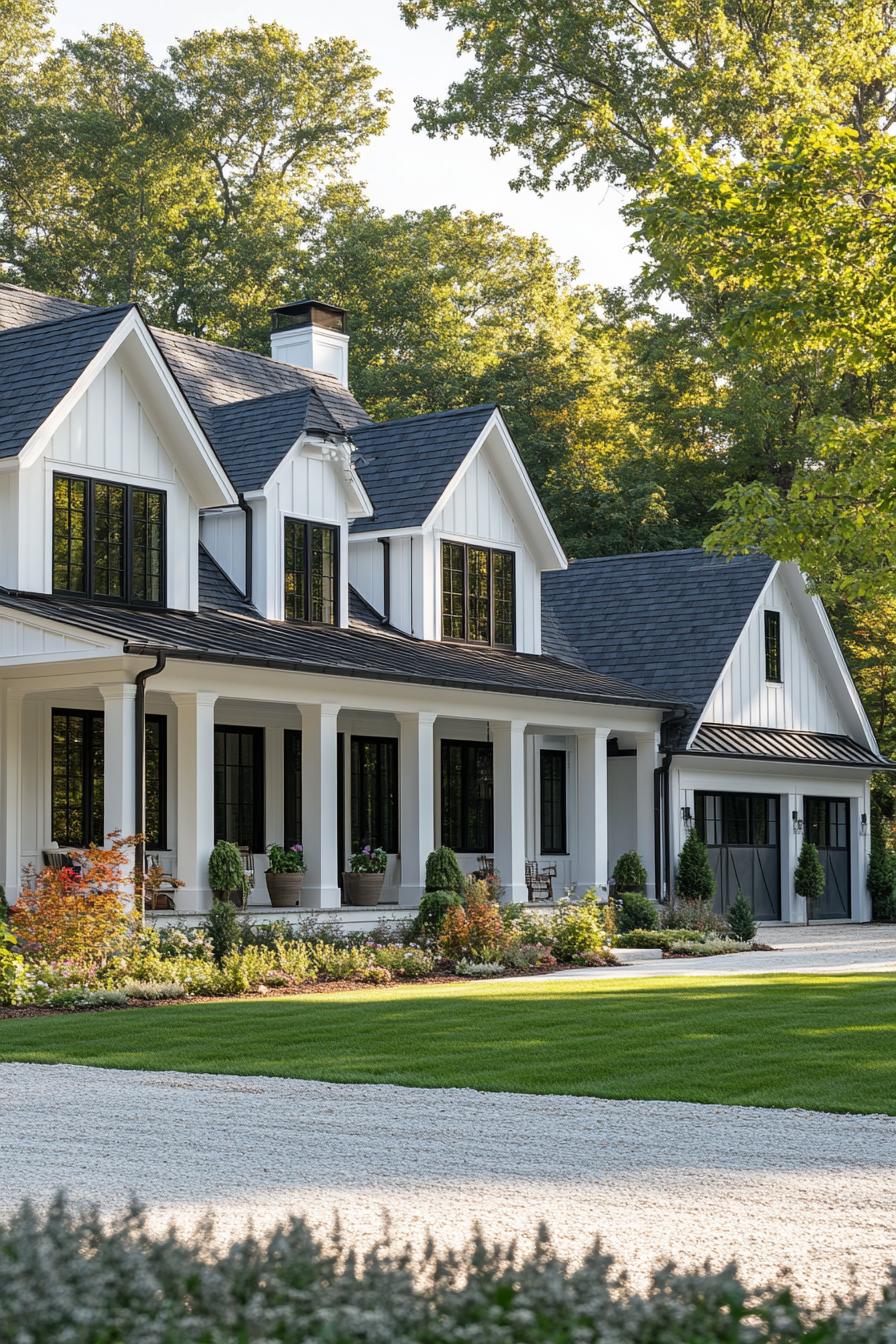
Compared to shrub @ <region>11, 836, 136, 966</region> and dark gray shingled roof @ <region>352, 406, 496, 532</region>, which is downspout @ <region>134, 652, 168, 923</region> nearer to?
shrub @ <region>11, 836, 136, 966</region>

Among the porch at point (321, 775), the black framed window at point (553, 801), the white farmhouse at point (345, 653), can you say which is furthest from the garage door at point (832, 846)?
the black framed window at point (553, 801)

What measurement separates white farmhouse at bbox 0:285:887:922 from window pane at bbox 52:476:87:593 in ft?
0.12

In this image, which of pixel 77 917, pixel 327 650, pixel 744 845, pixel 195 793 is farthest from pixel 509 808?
pixel 77 917

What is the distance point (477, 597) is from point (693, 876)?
5.72 m

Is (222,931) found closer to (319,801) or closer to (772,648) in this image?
(319,801)

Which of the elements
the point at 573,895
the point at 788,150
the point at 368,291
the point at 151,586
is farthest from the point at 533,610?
the point at 368,291

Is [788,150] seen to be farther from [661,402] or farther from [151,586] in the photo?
[661,402]

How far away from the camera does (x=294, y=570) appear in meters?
24.5

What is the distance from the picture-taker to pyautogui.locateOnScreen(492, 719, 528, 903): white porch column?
25.1 metres

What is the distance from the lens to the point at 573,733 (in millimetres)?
27391

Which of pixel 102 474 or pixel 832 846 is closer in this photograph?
pixel 102 474

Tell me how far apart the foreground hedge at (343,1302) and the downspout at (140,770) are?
13.9m

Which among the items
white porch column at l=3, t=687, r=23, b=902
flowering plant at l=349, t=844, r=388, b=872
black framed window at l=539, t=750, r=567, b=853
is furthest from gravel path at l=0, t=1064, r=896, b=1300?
black framed window at l=539, t=750, r=567, b=853

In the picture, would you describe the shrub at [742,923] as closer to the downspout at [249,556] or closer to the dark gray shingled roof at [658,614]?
the dark gray shingled roof at [658,614]
